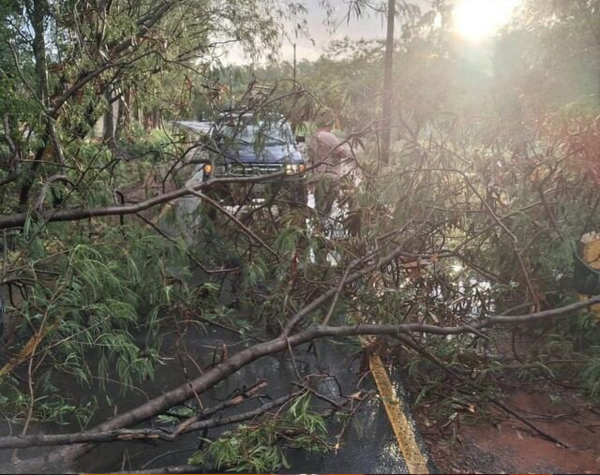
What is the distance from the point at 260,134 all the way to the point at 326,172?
27.8 inches

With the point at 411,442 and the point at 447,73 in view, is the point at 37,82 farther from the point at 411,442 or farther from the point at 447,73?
the point at 447,73

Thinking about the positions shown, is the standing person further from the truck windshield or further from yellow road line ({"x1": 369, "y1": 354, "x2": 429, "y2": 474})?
yellow road line ({"x1": 369, "y1": 354, "x2": 429, "y2": 474})

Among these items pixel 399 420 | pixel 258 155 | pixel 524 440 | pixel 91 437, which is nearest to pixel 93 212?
pixel 258 155

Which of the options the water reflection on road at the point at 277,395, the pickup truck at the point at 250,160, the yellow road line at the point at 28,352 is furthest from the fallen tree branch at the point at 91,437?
the pickup truck at the point at 250,160

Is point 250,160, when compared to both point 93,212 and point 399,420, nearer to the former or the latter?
point 93,212

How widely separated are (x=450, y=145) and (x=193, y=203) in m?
2.73

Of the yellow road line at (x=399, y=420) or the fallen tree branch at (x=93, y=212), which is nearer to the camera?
the yellow road line at (x=399, y=420)

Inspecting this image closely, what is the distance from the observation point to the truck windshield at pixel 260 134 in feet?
19.2

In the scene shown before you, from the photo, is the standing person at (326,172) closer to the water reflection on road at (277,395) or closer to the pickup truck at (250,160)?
the pickup truck at (250,160)

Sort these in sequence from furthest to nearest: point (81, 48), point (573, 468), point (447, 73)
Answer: point (447, 73) < point (81, 48) < point (573, 468)

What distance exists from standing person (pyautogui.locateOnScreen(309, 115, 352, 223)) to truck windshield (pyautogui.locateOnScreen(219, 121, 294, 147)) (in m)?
0.31

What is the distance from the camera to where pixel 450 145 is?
5.78 meters

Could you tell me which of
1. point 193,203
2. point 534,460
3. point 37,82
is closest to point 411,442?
point 534,460

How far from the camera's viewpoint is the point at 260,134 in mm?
5812
